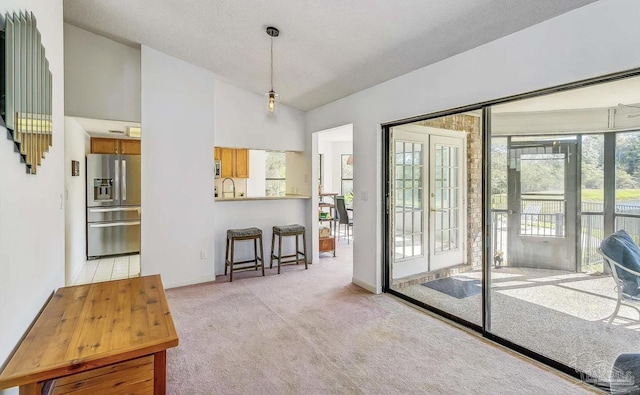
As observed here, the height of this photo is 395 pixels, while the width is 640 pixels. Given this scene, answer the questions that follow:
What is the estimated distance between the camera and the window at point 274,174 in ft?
26.2

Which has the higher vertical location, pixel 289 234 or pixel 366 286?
pixel 289 234

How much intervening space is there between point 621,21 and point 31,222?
342 cm

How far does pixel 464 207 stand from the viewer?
14.8 feet

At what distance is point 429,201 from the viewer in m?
4.45

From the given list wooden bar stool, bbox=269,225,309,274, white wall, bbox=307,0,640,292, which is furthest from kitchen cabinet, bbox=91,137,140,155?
white wall, bbox=307,0,640,292

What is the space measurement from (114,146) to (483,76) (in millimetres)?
6075

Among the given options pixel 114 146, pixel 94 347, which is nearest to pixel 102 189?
pixel 114 146

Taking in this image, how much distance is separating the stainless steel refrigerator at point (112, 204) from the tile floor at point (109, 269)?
24 cm

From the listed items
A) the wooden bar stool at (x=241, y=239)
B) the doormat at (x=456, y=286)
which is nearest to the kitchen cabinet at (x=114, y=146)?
the wooden bar stool at (x=241, y=239)

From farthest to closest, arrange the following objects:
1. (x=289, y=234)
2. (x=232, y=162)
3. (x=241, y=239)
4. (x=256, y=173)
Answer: (x=256, y=173), (x=232, y=162), (x=289, y=234), (x=241, y=239)

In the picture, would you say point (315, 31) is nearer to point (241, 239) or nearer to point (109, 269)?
point (241, 239)

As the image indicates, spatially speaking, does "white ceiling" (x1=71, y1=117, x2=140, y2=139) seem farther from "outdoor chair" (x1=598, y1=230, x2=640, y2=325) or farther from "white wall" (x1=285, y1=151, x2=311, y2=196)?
"outdoor chair" (x1=598, y1=230, x2=640, y2=325)

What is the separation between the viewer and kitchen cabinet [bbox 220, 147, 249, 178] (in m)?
6.86

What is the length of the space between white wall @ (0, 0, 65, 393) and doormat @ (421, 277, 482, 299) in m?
3.76
